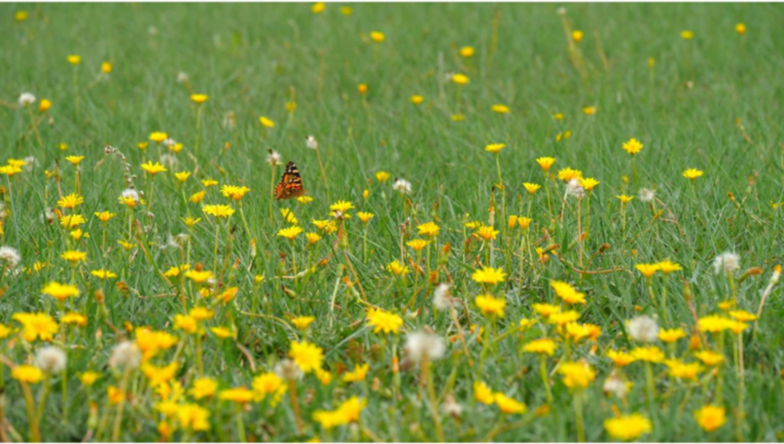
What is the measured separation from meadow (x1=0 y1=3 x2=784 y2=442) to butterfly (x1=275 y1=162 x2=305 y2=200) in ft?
0.30

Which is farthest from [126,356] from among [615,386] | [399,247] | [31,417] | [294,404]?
[399,247]

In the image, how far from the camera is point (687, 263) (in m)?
2.48

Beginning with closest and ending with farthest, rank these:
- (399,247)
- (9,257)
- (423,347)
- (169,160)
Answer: (423,347) < (9,257) < (399,247) < (169,160)

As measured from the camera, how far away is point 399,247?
2730 millimetres

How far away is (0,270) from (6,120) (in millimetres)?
2296

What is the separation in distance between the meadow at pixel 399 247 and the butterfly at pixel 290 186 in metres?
0.09

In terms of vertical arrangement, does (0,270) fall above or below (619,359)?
below

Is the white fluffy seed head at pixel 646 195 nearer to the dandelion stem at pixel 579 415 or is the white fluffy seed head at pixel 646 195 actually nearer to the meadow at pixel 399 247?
the meadow at pixel 399 247

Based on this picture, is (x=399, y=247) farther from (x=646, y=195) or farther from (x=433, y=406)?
(x=433, y=406)

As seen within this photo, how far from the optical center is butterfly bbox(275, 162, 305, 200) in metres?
2.95

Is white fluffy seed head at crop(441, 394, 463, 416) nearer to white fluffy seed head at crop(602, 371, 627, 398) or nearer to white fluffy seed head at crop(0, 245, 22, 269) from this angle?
white fluffy seed head at crop(602, 371, 627, 398)

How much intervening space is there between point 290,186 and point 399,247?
0.49 meters

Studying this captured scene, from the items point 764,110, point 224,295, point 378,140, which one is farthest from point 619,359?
point 764,110

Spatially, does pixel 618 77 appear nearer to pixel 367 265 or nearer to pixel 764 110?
pixel 764 110
